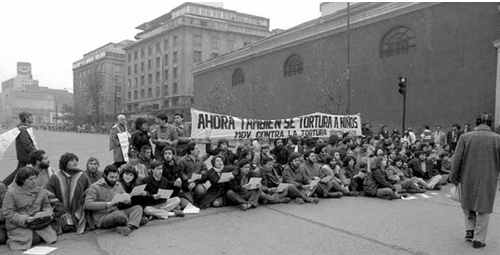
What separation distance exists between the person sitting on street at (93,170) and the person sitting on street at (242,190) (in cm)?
241

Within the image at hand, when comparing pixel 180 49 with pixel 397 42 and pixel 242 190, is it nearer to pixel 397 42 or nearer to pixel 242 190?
pixel 397 42

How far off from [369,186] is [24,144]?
23.5ft

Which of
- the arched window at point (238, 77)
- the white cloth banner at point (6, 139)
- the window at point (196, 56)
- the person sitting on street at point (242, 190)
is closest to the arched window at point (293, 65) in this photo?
the arched window at point (238, 77)

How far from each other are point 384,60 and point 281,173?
19550 mm

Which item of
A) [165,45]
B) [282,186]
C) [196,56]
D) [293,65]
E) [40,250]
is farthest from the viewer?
[165,45]

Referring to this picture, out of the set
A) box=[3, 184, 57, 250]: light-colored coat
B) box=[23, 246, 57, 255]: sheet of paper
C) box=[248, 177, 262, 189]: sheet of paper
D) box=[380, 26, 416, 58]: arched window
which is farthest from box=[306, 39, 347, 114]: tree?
box=[23, 246, 57, 255]: sheet of paper

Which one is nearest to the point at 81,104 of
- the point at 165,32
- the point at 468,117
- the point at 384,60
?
the point at 165,32

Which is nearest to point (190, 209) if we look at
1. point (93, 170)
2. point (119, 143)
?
point (93, 170)

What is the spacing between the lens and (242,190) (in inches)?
283

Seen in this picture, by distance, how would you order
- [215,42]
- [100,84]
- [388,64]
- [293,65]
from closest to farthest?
[388,64]
[293,65]
[215,42]
[100,84]

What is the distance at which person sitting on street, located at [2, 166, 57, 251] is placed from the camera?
4.75 m

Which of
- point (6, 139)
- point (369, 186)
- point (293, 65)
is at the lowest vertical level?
point (369, 186)

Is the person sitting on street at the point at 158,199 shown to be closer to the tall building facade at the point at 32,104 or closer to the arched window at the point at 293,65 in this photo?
the arched window at the point at 293,65

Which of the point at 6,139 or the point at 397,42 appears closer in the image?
the point at 6,139
